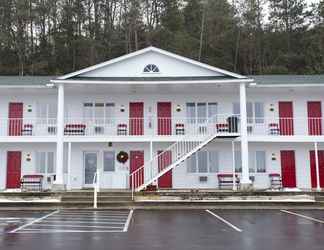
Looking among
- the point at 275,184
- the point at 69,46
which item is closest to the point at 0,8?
the point at 69,46

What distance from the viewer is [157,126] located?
25328 mm

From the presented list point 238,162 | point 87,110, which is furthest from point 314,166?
point 87,110

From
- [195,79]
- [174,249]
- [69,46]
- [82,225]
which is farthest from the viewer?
[69,46]

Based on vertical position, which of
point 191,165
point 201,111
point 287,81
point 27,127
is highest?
point 287,81

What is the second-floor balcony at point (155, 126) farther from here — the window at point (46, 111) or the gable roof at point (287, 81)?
the gable roof at point (287, 81)

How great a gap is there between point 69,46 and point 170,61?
88.2ft

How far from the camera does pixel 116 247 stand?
31.4 ft

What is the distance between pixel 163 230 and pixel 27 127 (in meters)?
14.8

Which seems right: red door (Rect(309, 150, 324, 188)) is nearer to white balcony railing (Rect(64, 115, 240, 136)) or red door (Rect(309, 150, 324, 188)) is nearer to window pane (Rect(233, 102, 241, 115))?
window pane (Rect(233, 102, 241, 115))

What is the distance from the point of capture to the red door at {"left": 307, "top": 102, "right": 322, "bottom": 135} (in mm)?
25375

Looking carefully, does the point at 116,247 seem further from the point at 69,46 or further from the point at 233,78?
the point at 69,46

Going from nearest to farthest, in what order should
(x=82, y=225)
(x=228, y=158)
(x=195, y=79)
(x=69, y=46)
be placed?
(x=82, y=225) → (x=195, y=79) → (x=228, y=158) → (x=69, y=46)

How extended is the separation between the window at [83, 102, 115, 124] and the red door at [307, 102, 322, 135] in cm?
1118

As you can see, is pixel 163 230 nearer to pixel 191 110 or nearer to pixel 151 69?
pixel 151 69
